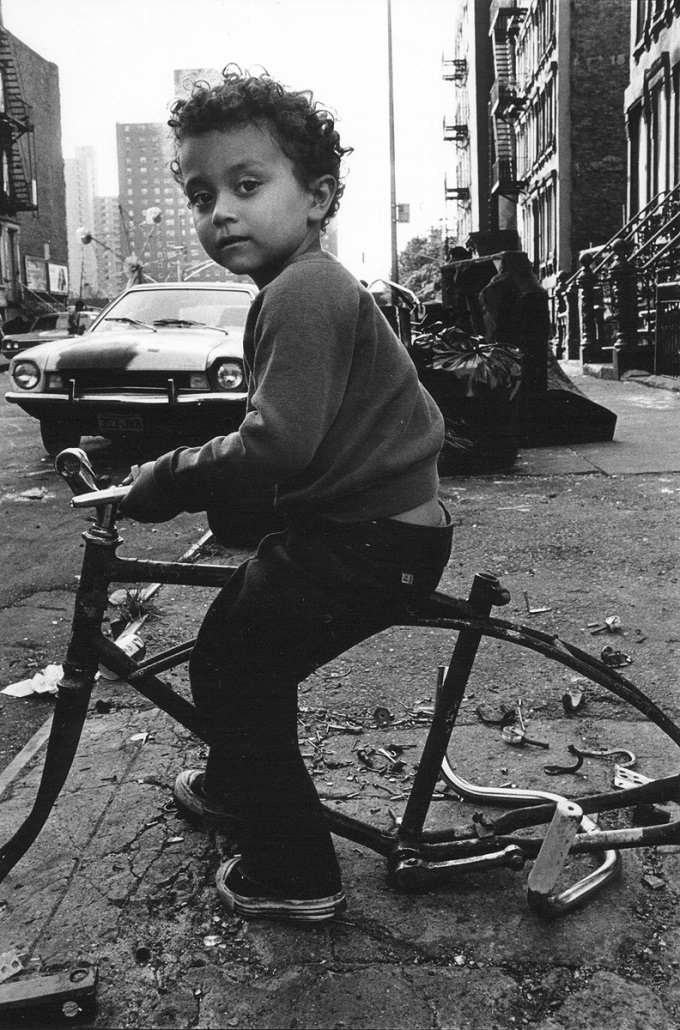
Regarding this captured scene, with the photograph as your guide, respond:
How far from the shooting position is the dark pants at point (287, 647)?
6.72 ft

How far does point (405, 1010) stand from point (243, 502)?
1.09 meters

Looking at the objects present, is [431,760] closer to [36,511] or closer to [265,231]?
[265,231]

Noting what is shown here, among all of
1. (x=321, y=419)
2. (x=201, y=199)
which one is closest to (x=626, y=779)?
(x=321, y=419)

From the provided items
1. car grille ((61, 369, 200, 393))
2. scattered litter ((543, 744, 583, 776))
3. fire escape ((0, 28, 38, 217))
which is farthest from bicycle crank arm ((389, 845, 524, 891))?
fire escape ((0, 28, 38, 217))

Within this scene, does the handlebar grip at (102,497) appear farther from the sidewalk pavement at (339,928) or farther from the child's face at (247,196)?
the sidewalk pavement at (339,928)

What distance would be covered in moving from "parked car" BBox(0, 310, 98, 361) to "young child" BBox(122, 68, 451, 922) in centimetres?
1948

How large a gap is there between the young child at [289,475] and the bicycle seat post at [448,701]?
12 cm

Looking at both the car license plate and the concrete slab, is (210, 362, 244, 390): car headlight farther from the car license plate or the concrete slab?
the concrete slab

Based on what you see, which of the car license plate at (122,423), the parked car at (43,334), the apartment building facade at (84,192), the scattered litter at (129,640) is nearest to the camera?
the scattered litter at (129,640)

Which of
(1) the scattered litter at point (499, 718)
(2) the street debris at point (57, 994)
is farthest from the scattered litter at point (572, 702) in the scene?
(2) the street debris at point (57, 994)

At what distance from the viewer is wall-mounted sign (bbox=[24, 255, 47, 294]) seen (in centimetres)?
5612

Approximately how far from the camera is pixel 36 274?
57.2 m

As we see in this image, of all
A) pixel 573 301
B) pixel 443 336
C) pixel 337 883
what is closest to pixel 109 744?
pixel 337 883

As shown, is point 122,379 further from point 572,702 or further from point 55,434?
point 572,702
